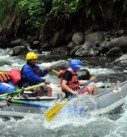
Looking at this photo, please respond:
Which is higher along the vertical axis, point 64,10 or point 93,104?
point 64,10

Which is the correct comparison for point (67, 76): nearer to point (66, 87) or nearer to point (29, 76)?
point (66, 87)

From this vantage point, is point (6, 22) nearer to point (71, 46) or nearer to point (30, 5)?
point (30, 5)

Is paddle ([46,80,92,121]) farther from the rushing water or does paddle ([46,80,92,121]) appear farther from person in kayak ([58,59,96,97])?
person in kayak ([58,59,96,97])

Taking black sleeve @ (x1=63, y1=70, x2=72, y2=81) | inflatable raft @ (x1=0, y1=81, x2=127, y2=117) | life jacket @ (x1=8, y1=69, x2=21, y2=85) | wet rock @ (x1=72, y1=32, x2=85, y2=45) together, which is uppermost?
black sleeve @ (x1=63, y1=70, x2=72, y2=81)

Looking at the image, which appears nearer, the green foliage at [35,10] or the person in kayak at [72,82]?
the person in kayak at [72,82]

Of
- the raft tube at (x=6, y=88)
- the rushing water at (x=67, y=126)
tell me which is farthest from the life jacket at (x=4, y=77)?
the rushing water at (x=67, y=126)

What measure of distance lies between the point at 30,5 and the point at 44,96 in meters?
10.8

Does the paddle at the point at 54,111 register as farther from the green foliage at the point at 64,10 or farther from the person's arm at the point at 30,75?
the green foliage at the point at 64,10

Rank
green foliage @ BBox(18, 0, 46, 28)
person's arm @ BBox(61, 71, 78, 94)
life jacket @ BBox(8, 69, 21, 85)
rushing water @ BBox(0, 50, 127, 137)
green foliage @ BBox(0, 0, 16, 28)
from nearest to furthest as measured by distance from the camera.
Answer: rushing water @ BBox(0, 50, 127, 137), person's arm @ BBox(61, 71, 78, 94), life jacket @ BBox(8, 69, 21, 85), green foliage @ BBox(18, 0, 46, 28), green foliage @ BBox(0, 0, 16, 28)

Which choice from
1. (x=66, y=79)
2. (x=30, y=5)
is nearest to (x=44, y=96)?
(x=66, y=79)

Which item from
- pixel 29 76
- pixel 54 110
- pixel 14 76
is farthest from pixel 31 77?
pixel 54 110

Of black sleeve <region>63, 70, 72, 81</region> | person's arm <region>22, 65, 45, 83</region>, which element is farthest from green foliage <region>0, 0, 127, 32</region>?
black sleeve <region>63, 70, 72, 81</region>

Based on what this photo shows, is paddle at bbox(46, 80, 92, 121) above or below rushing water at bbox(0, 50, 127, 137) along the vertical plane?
above

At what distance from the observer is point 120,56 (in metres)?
15.1
